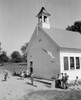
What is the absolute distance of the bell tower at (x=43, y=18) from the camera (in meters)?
19.1

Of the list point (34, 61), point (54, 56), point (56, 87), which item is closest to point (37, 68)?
point (34, 61)

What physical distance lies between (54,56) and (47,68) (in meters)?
1.94

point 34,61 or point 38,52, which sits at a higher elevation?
→ point 38,52

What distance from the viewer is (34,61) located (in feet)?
65.5

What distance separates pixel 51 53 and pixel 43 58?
1.70 m

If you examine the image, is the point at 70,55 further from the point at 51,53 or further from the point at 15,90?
the point at 15,90

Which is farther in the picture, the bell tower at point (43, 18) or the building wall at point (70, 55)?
the bell tower at point (43, 18)

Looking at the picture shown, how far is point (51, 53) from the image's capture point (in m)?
16.9

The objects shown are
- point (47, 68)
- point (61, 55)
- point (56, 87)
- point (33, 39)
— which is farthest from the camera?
point (33, 39)

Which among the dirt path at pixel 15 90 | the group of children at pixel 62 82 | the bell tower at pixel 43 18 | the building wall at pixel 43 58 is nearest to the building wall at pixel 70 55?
the building wall at pixel 43 58

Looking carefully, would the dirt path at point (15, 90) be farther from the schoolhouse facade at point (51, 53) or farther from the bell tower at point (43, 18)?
the bell tower at point (43, 18)

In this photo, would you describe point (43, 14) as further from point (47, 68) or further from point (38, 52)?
point (47, 68)

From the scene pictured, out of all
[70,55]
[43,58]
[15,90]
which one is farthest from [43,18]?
[15,90]

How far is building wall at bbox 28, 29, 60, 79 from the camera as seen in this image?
16234 millimetres
